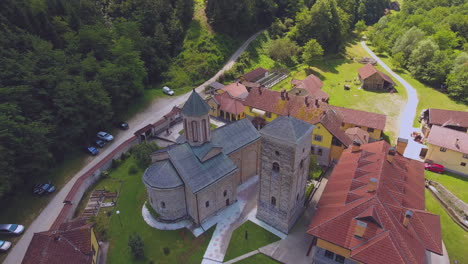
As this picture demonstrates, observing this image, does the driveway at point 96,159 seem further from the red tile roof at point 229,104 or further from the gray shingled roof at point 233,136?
the gray shingled roof at point 233,136

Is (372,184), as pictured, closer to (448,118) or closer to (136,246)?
(136,246)

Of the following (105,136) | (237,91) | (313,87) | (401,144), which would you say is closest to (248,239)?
(401,144)

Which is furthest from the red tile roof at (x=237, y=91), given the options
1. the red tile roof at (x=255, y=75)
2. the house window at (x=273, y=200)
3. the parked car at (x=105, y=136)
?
the house window at (x=273, y=200)

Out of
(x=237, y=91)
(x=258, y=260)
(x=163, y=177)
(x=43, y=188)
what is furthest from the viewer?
(x=237, y=91)

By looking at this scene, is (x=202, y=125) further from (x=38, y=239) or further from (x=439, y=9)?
(x=439, y=9)

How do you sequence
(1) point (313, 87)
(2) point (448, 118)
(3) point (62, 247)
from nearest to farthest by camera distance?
(3) point (62, 247)
(2) point (448, 118)
(1) point (313, 87)

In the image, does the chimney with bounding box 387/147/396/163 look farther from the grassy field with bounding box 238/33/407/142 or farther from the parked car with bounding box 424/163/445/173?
the grassy field with bounding box 238/33/407/142
